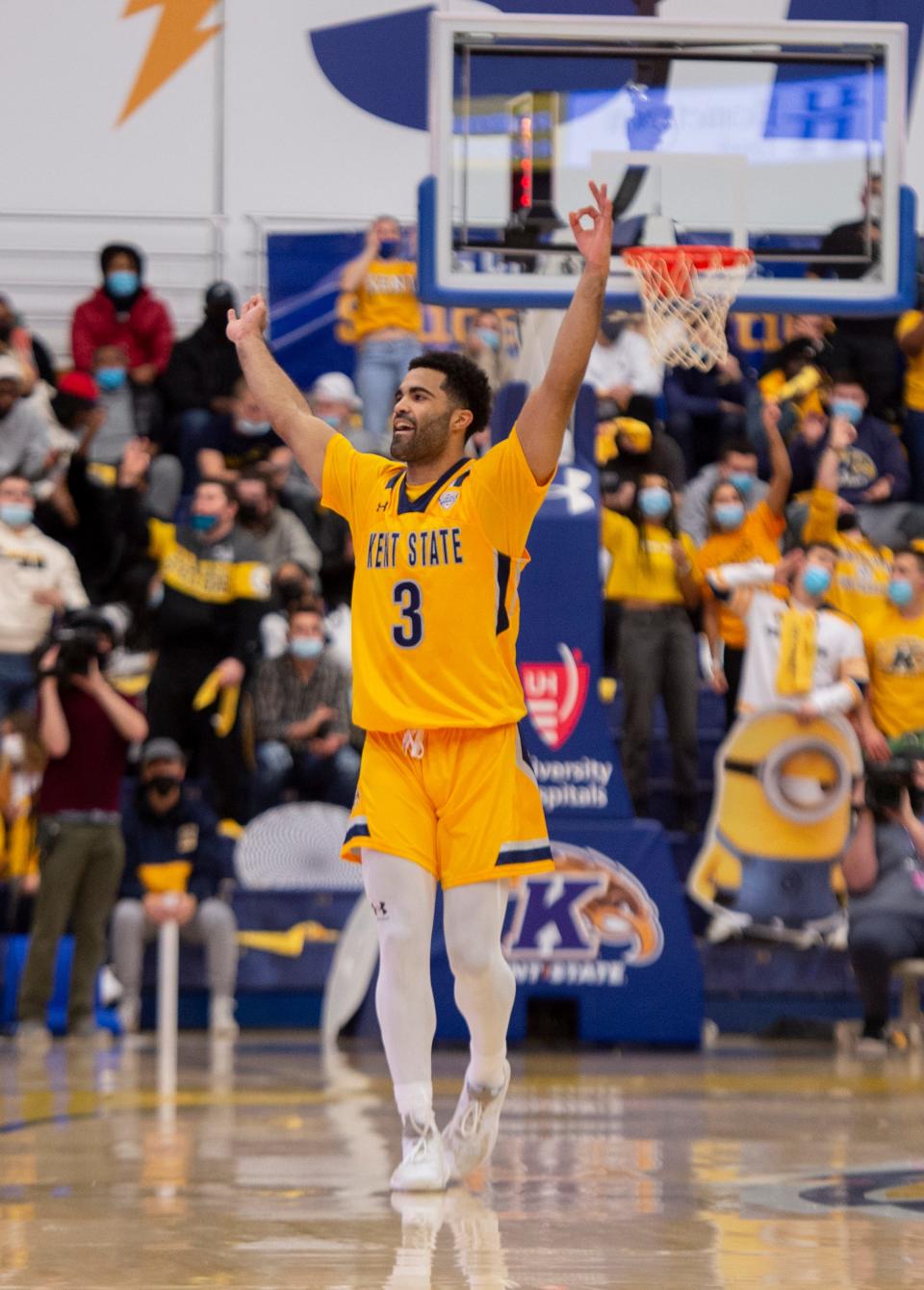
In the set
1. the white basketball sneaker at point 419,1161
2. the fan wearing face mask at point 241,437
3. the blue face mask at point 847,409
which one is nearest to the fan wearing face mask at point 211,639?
the fan wearing face mask at point 241,437

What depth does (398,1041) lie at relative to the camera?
631cm

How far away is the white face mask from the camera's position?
13.9m

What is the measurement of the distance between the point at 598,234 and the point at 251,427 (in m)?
11.3

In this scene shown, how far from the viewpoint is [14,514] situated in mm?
14922

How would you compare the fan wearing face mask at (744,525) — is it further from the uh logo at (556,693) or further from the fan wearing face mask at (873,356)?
the uh logo at (556,693)

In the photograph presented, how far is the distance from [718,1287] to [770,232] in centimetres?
680

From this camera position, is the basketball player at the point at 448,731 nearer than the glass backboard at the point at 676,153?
Yes

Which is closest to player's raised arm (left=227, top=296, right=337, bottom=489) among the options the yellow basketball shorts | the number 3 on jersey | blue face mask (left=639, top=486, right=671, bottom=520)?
the number 3 on jersey

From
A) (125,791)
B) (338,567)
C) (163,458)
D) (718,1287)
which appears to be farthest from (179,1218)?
(163,458)

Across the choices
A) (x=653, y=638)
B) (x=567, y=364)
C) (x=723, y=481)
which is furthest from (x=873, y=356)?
(x=567, y=364)

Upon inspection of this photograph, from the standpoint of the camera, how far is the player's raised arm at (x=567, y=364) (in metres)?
6.17

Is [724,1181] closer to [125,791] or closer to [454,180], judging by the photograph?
[454,180]

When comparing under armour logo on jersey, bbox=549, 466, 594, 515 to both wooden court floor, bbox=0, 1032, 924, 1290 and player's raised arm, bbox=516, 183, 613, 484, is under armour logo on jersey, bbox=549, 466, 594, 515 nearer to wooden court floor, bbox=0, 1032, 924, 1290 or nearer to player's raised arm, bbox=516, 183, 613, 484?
wooden court floor, bbox=0, 1032, 924, 1290

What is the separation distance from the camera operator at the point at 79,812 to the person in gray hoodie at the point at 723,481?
189 inches
